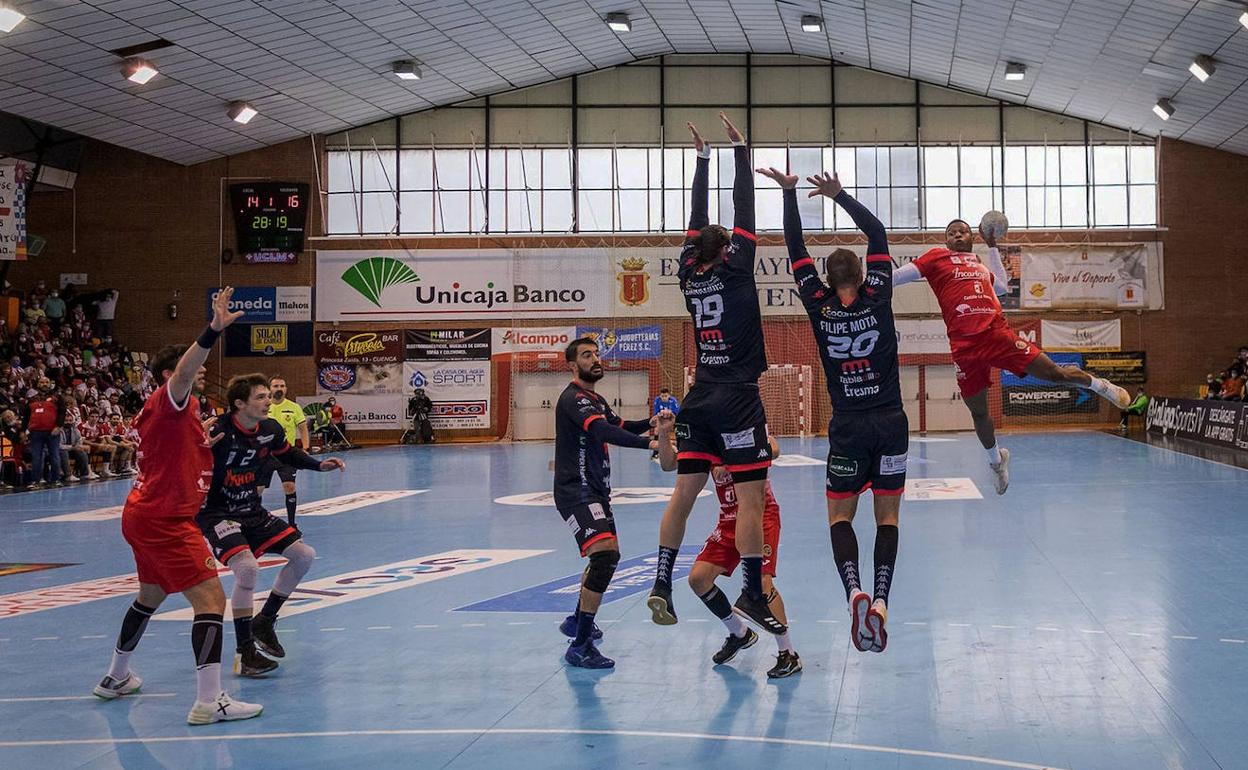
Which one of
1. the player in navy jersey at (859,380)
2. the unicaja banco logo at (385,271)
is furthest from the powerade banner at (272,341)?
the player in navy jersey at (859,380)

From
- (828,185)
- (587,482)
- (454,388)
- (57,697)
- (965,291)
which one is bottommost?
(57,697)

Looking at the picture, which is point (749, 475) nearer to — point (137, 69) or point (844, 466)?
point (844, 466)

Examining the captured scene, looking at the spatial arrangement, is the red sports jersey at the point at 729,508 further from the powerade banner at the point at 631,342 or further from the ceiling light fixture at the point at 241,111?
the powerade banner at the point at 631,342

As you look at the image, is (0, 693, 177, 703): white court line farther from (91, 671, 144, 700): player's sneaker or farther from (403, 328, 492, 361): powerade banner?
(403, 328, 492, 361): powerade banner

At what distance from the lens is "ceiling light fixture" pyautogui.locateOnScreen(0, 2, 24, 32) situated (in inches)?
951

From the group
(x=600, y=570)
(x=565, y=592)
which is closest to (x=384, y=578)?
(x=565, y=592)

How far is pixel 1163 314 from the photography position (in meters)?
38.7

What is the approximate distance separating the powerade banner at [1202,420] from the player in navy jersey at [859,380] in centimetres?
2312

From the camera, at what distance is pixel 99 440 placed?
2666 cm

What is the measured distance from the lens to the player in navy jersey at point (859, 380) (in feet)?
22.7

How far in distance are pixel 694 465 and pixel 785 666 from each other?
1.43m

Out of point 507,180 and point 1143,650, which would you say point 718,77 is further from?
point 1143,650

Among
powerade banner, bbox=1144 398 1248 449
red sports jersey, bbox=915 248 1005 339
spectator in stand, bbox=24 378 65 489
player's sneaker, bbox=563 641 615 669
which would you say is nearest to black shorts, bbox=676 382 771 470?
player's sneaker, bbox=563 641 615 669

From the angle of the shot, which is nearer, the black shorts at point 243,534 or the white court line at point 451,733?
the white court line at point 451,733
